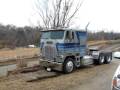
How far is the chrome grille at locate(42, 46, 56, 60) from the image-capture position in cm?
1245

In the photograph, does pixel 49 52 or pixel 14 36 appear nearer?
pixel 49 52

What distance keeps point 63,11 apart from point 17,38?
34.5 meters

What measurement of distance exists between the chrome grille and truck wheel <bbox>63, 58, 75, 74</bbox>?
0.88 metres

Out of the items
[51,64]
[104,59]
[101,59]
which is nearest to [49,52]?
[51,64]

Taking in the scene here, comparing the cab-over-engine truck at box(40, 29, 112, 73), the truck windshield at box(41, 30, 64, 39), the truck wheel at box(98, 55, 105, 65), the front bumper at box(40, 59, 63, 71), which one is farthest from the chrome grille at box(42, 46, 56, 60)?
the truck wheel at box(98, 55, 105, 65)

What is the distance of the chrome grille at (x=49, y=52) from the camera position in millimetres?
12453

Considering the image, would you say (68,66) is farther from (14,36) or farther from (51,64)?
(14,36)

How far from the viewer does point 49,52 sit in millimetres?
12695

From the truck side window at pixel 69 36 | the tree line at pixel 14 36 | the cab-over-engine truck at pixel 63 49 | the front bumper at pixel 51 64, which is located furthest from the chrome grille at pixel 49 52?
the tree line at pixel 14 36

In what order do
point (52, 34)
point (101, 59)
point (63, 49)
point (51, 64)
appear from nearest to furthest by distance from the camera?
1. point (63, 49)
2. point (51, 64)
3. point (52, 34)
4. point (101, 59)

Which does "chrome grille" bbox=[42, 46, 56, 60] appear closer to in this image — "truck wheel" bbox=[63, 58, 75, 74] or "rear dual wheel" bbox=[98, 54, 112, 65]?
"truck wheel" bbox=[63, 58, 75, 74]

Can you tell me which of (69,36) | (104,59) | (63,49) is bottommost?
(104,59)

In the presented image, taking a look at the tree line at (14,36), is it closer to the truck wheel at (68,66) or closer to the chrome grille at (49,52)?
the chrome grille at (49,52)

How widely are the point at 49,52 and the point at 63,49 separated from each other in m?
0.94
